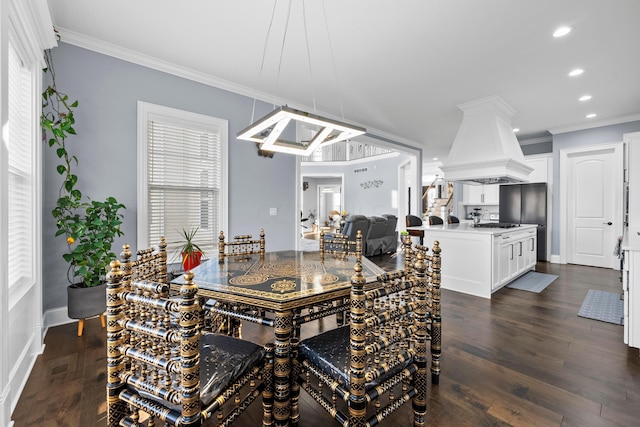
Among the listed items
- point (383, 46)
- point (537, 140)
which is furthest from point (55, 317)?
point (537, 140)

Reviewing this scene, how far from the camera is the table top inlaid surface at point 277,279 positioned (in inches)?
56.4

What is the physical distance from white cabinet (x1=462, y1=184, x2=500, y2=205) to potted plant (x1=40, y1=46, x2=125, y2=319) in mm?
8401

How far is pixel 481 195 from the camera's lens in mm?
8133

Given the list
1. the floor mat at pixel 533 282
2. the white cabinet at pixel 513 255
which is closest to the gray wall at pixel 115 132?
the white cabinet at pixel 513 255

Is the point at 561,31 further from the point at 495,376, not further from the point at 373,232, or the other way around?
the point at 373,232

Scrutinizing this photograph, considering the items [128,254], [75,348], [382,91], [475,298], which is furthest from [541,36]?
[75,348]

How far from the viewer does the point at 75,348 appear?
236cm

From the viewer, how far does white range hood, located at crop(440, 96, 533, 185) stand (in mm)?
4191

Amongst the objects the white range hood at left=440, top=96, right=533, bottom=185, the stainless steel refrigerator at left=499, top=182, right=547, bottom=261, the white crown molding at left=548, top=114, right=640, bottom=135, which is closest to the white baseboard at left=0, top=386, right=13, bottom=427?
the white range hood at left=440, top=96, right=533, bottom=185

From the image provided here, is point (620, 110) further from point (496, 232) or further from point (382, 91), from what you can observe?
point (382, 91)

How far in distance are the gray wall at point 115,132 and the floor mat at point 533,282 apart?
4.04m

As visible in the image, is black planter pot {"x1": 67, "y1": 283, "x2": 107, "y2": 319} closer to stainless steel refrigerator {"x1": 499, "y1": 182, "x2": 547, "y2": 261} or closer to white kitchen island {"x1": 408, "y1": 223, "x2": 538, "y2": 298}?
white kitchen island {"x1": 408, "y1": 223, "x2": 538, "y2": 298}

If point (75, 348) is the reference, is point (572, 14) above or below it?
above

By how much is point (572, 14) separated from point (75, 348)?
16.6ft
